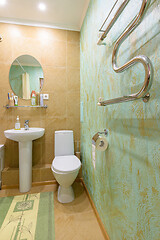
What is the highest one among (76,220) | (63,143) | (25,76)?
(25,76)

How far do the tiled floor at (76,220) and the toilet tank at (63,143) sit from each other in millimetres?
580

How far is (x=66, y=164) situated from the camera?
179cm

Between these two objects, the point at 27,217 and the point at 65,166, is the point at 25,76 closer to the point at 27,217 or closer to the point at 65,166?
the point at 65,166

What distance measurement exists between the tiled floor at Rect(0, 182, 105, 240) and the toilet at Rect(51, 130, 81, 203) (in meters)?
0.12

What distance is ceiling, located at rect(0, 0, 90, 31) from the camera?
187cm

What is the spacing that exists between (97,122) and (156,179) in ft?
2.99

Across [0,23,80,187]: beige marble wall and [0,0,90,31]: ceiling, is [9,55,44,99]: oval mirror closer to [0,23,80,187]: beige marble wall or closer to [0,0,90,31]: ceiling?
[0,23,80,187]: beige marble wall

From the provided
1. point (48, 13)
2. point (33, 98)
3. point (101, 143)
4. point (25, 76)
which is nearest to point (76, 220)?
point (101, 143)

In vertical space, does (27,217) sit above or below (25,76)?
below

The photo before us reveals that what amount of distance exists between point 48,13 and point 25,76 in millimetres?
968

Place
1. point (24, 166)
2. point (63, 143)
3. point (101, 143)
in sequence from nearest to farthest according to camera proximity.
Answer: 1. point (101, 143)
2. point (24, 166)
3. point (63, 143)

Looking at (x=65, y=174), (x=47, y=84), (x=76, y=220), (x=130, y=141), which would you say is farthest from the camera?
(x=47, y=84)

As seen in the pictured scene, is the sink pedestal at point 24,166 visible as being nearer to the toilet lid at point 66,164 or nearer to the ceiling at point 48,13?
the toilet lid at point 66,164

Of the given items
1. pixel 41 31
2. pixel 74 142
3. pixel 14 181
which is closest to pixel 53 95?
pixel 74 142
